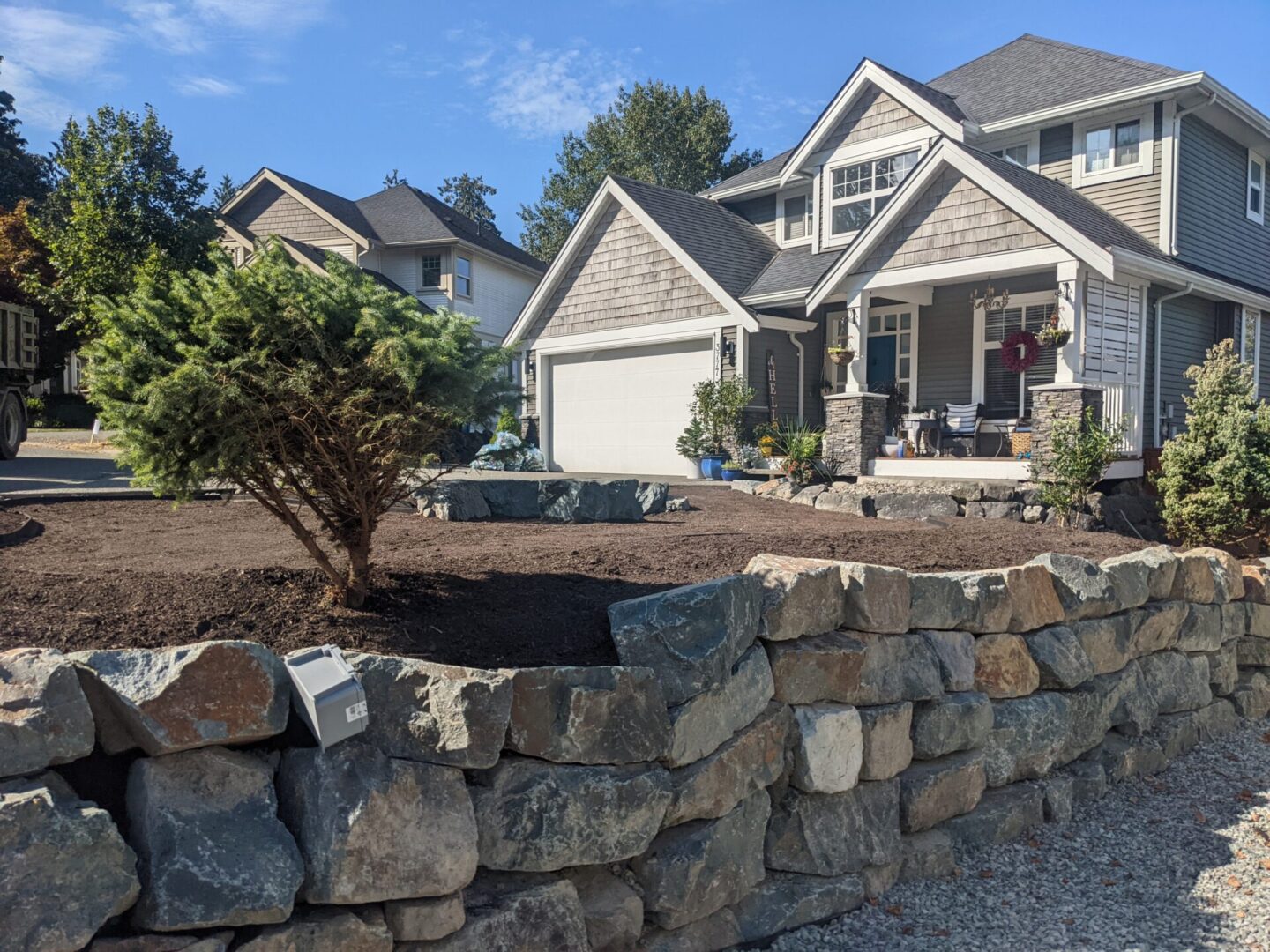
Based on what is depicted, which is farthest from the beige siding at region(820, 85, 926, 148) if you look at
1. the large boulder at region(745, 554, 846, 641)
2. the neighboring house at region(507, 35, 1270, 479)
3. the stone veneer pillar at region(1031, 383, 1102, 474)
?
the large boulder at region(745, 554, 846, 641)

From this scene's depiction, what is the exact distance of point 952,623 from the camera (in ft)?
14.1

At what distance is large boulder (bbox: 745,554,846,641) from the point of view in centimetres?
361

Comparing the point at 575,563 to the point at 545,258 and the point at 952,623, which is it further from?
the point at 545,258

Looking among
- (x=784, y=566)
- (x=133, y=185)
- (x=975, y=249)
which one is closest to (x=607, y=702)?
(x=784, y=566)

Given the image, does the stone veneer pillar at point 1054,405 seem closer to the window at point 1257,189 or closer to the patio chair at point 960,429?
the patio chair at point 960,429

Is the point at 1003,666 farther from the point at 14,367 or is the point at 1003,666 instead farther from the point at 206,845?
the point at 14,367

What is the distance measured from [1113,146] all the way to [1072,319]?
4.25 m

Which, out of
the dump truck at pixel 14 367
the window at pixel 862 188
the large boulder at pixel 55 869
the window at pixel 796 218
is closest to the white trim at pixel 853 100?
the window at pixel 862 188

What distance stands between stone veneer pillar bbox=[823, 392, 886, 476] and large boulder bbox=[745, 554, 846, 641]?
8.02 metres

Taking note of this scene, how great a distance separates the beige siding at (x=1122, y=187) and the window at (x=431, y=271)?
50.4 feet

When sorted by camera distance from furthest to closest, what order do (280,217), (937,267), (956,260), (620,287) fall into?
1. (280,217)
2. (620,287)
3. (937,267)
4. (956,260)

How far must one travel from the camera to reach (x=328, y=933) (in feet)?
8.05

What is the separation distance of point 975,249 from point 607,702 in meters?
9.92

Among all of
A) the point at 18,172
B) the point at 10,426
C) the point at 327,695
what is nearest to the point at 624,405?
the point at 10,426
